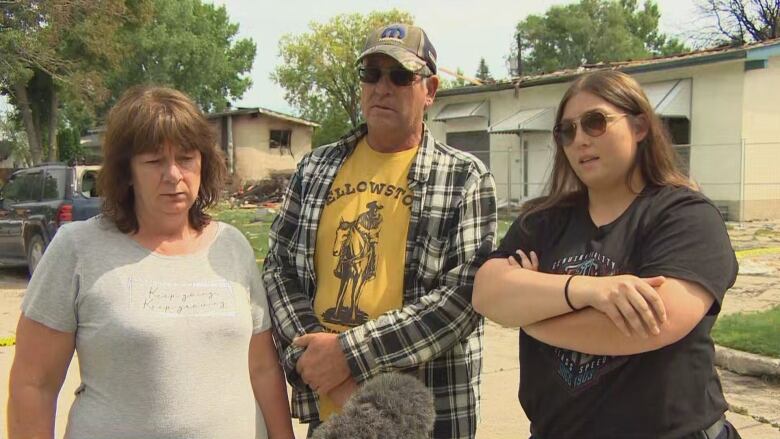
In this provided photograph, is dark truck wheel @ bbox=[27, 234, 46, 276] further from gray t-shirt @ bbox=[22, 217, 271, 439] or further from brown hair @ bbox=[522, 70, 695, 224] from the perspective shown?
brown hair @ bbox=[522, 70, 695, 224]

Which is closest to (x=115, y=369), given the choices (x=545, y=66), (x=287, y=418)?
(x=287, y=418)

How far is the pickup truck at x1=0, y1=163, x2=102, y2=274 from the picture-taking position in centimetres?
1054

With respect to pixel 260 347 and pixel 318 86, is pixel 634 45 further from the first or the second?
pixel 260 347

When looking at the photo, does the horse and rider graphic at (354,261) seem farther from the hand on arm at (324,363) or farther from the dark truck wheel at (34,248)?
the dark truck wheel at (34,248)

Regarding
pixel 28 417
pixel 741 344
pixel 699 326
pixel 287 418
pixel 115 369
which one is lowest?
pixel 741 344

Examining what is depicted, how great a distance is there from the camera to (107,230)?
2.23 m

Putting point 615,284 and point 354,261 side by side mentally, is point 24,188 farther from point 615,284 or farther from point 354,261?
point 615,284

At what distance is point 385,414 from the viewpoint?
5.15 feet

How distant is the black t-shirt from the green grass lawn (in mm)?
4440

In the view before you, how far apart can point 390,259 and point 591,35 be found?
5845 cm

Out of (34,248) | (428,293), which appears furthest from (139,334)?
(34,248)

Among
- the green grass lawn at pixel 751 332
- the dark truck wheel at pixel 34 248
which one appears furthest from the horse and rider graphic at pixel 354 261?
the dark truck wheel at pixel 34 248

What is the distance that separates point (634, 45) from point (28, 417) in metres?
61.9

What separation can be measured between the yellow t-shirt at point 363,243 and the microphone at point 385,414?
2.98 feet
